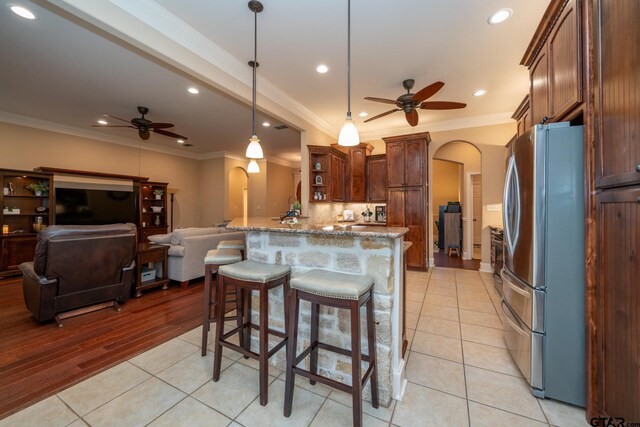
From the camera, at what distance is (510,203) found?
199 cm

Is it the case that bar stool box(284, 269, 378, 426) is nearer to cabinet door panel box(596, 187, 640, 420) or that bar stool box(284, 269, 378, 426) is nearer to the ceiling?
cabinet door panel box(596, 187, 640, 420)

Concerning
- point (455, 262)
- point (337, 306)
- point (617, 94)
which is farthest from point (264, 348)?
point (455, 262)

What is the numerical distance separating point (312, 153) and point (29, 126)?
5639 millimetres

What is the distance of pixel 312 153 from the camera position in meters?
5.00

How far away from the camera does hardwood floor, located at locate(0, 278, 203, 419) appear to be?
1800 millimetres

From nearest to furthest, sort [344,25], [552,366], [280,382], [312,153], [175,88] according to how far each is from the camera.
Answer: [552,366] < [280,382] < [344,25] < [175,88] < [312,153]

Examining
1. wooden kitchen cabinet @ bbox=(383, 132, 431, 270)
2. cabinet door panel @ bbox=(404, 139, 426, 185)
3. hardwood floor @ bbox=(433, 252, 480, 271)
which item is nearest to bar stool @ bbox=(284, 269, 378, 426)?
wooden kitchen cabinet @ bbox=(383, 132, 431, 270)

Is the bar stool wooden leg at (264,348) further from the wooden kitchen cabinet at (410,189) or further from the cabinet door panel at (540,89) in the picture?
the wooden kitchen cabinet at (410,189)

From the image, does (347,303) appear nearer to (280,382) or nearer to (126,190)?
(280,382)

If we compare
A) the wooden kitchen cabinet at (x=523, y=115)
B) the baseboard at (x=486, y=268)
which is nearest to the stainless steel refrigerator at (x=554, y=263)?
the wooden kitchen cabinet at (x=523, y=115)

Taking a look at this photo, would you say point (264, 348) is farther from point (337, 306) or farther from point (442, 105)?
point (442, 105)

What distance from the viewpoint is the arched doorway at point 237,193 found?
332 inches

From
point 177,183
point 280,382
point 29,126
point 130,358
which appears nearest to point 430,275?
point 280,382

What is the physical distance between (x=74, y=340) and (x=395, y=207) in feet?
16.2
